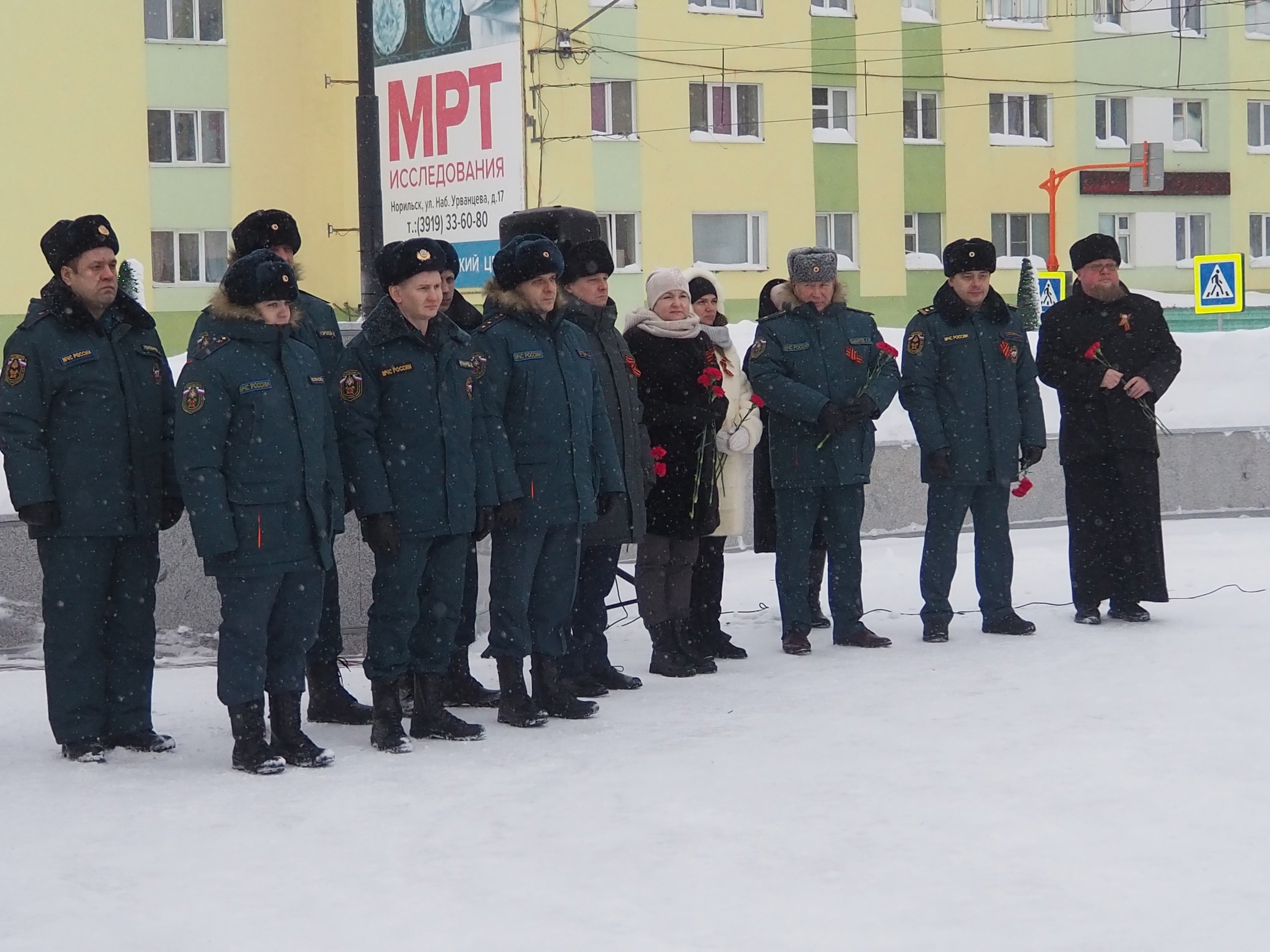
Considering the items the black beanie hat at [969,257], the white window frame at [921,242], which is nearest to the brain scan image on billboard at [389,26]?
the black beanie hat at [969,257]

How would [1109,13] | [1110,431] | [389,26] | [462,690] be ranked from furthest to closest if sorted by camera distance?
[1109,13] → [389,26] → [1110,431] → [462,690]

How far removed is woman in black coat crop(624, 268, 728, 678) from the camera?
8000 mm

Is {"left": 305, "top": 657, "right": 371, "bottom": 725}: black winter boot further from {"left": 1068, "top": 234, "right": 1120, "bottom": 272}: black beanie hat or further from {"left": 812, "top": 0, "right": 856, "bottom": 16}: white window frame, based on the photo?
{"left": 812, "top": 0, "right": 856, "bottom": 16}: white window frame

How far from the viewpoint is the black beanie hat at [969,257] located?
28.6ft

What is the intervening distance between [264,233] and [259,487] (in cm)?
122

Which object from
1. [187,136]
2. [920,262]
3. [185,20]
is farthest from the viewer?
[920,262]

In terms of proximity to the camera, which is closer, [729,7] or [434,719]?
[434,719]

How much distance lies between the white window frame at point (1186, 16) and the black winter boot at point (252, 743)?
35773mm

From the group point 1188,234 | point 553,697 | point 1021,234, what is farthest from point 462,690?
point 1188,234

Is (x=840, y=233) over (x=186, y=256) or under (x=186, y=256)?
over

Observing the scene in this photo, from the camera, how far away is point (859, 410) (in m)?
8.33

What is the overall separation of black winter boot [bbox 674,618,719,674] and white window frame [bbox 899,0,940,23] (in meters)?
28.4

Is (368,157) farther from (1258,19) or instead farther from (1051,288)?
(1258,19)

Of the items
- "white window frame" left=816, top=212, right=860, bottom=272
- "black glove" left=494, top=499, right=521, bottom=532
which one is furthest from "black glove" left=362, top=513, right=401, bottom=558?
"white window frame" left=816, top=212, right=860, bottom=272
